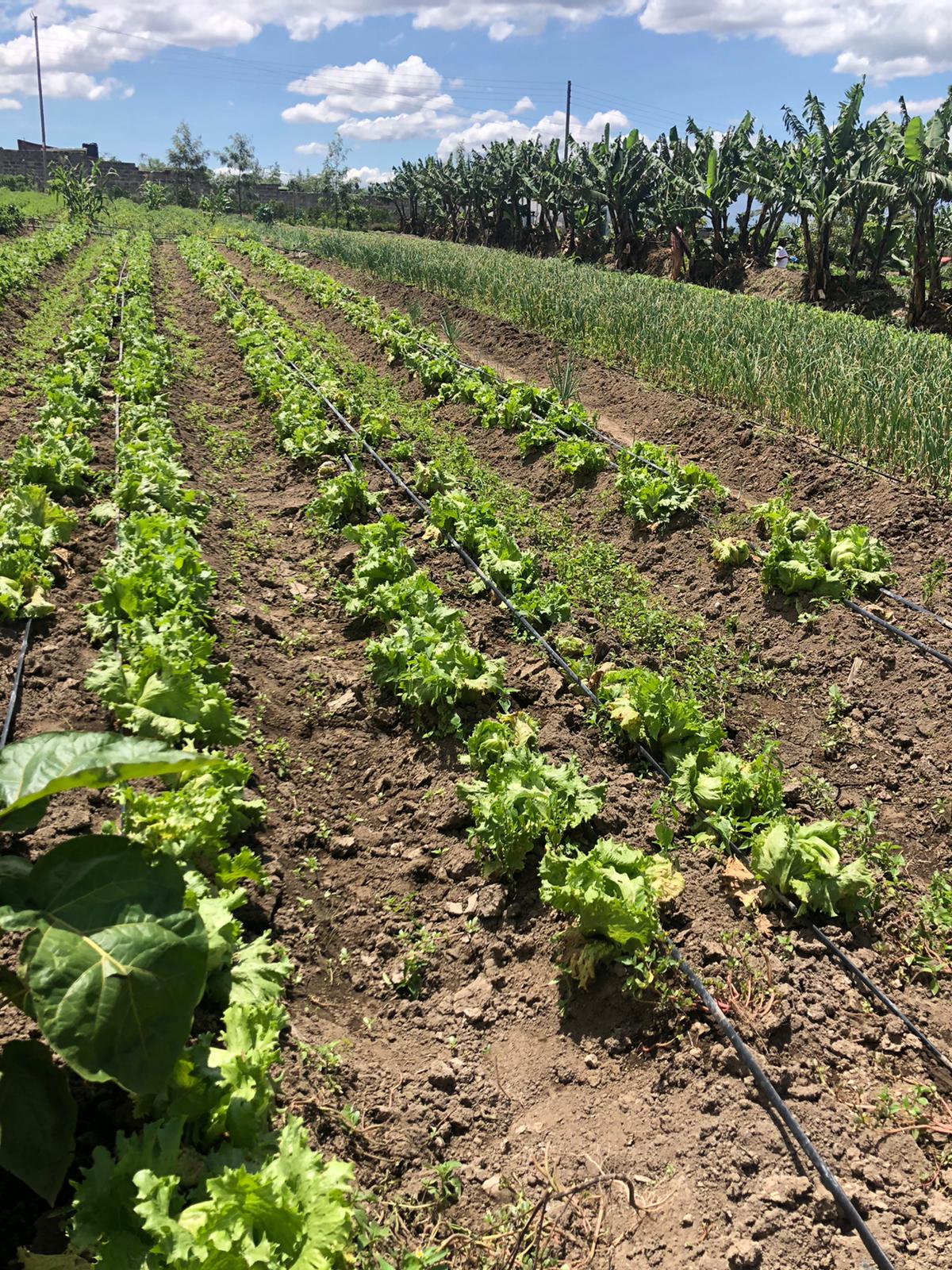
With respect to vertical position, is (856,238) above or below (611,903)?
above

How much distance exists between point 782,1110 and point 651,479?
243 inches

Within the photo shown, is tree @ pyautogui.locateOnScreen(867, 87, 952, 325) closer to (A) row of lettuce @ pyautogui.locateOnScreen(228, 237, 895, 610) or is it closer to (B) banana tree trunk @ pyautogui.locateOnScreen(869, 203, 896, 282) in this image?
(B) banana tree trunk @ pyautogui.locateOnScreen(869, 203, 896, 282)

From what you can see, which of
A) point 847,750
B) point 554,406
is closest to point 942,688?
point 847,750

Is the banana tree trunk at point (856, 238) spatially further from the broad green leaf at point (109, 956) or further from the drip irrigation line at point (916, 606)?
the broad green leaf at point (109, 956)

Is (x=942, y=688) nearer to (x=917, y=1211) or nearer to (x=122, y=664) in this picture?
(x=917, y=1211)

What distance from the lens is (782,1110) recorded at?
10.5ft

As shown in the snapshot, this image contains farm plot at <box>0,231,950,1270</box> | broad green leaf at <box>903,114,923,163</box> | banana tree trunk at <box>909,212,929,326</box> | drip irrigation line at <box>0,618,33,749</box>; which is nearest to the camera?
farm plot at <box>0,231,950,1270</box>

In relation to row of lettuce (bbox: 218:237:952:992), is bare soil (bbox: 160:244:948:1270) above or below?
below

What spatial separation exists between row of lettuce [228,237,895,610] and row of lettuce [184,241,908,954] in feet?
4.72

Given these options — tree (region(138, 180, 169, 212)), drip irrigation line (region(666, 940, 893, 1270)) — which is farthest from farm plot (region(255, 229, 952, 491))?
tree (region(138, 180, 169, 212))

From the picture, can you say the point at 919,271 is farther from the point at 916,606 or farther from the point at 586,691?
the point at 586,691

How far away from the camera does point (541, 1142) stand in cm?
331

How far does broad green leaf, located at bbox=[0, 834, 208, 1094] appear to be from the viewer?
7.02 feet

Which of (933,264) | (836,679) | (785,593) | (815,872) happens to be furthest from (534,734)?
(933,264)
